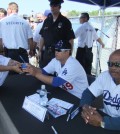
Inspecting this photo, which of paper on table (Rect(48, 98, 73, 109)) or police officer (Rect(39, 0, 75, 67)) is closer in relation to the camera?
paper on table (Rect(48, 98, 73, 109))

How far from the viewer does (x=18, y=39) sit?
4125 mm

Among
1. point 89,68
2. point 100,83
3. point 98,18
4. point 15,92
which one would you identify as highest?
point 98,18

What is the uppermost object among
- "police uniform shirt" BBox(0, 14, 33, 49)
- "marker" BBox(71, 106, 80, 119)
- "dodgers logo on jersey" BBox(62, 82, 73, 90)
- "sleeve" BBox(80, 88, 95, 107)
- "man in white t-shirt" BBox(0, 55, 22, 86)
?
"police uniform shirt" BBox(0, 14, 33, 49)

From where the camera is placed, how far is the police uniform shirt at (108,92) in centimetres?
179

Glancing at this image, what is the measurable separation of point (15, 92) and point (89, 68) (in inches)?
138

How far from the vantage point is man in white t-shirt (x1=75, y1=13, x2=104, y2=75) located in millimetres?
5367

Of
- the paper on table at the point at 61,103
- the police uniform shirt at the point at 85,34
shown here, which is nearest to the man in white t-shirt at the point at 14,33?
the police uniform shirt at the point at 85,34

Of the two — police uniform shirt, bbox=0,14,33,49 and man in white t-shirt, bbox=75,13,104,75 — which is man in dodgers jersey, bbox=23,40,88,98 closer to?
police uniform shirt, bbox=0,14,33,49

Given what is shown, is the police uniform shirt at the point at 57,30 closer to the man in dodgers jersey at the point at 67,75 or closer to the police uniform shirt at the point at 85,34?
the man in dodgers jersey at the point at 67,75

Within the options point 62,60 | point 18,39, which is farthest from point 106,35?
point 62,60

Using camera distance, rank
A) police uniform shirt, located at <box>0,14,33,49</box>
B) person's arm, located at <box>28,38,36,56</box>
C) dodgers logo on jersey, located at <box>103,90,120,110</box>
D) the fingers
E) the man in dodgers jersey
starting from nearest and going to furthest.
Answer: the fingers → dodgers logo on jersey, located at <box>103,90,120,110</box> → the man in dodgers jersey → police uniform shirt, located at <box>0,14,33,49</box> → person's arm, located at <box>28,38,36,56</box>

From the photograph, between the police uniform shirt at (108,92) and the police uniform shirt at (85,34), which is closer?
the police uniform shirt at (108,92)

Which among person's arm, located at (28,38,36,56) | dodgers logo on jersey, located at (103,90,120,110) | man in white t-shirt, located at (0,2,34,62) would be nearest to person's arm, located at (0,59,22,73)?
dodgers logo on jersey, located at (103,90,120,110)

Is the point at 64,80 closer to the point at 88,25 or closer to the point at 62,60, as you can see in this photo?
the point at 62,60
